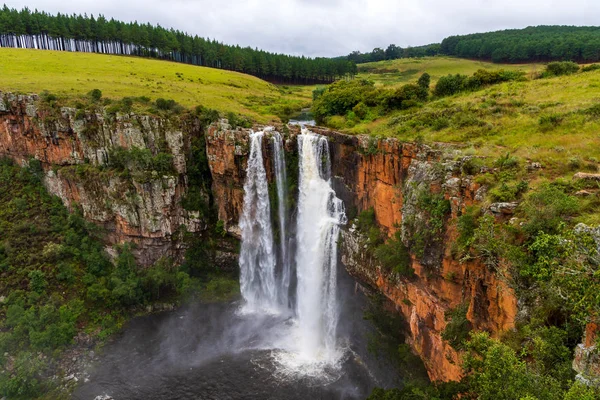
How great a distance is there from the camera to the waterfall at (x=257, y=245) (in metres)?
36.9

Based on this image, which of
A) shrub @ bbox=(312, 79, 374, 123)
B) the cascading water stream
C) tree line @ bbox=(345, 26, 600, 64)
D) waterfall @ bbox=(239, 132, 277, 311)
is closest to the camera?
the cascading water stream

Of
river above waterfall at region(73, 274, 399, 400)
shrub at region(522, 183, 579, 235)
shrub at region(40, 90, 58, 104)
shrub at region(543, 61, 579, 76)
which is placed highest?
shrub at region(543, 61, 579, 76)

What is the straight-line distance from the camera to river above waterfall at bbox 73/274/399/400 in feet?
89.9

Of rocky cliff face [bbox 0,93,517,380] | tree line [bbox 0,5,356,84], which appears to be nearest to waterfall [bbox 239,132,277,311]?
rocky cliff face [bbox 0,93,517,380]

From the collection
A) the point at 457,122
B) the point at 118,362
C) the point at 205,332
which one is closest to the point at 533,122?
the point at 457,122

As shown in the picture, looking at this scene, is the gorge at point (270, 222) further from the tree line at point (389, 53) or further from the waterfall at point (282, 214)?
the tree line at point (389, 53)

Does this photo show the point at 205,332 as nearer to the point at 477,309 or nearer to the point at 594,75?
the point at 477,309

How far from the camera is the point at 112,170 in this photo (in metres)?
37.8

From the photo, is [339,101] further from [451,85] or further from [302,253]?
[302,253]

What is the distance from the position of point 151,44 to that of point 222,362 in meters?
81.5

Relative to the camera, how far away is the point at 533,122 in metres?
25.8

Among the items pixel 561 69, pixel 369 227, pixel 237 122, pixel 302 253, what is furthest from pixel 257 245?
pixel 561 69

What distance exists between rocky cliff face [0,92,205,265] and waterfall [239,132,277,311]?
6.24 meters

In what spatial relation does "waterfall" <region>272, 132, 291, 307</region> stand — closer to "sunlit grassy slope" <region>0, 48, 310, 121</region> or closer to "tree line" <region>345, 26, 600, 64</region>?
"sunlit grassy slope" <region>0, 48, 310, 121</region>
